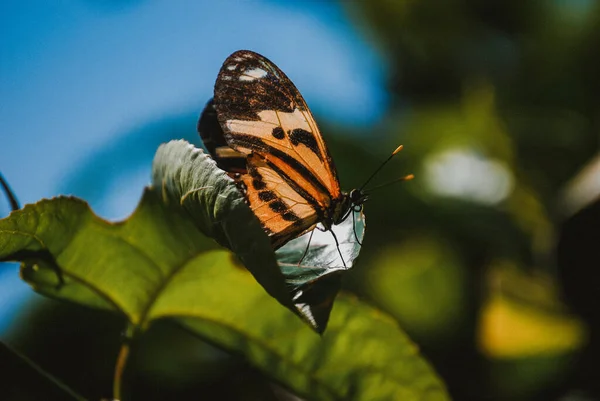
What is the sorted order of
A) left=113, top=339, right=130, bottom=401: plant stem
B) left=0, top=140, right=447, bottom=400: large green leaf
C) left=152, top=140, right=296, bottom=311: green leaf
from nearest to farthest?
1. left=152, top=140, right=296, bottom=311: green leaf
2. left=113, top=339, right=130, bottom=401: plant stem
3. left=0, top=140, right=447, bottom=400: large green leaf

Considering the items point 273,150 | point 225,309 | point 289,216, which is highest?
point 273,150

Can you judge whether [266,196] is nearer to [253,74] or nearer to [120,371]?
[253,74]

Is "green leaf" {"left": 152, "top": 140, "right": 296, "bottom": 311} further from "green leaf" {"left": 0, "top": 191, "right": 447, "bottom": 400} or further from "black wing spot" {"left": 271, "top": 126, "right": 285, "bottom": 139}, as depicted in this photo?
"black wing spot" {"left": 271, "top": 126, "right": 285, "bottom": 139}

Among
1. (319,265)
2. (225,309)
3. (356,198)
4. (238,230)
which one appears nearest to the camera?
(238,230)

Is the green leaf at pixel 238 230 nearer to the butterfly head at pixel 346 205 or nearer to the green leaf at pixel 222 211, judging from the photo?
the green leaf at pixel 222 211

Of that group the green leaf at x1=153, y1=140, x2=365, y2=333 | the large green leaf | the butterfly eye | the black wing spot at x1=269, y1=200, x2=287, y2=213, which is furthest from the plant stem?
the butterfly eye

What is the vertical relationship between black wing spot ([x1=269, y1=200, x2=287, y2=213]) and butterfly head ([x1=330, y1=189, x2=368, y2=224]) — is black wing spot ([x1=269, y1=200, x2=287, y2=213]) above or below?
above

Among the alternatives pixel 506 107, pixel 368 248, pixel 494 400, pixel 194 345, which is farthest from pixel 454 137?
pixel 194 345

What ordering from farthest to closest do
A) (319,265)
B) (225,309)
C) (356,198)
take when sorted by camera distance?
1. (356,198)
2. (225,309)
3. (319,265)

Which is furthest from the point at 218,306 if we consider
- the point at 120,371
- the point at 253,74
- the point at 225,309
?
the point at 253,74
